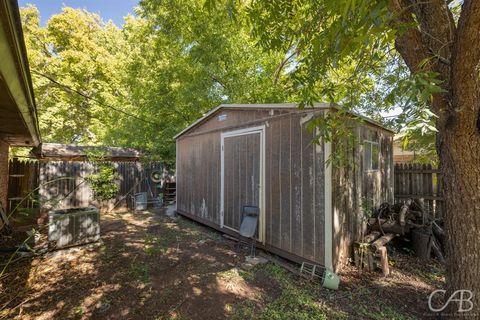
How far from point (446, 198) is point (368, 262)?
1919mm

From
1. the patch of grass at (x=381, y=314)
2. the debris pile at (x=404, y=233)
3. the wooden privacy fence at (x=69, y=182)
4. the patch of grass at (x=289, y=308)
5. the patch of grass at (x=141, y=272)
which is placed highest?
the wooden privacy fence at (x=69, y=182)

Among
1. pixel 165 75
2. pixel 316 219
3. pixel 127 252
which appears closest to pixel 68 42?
pixel 165 75

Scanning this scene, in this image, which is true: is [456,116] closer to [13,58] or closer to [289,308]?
[289,308]

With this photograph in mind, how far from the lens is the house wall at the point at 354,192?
346 cm

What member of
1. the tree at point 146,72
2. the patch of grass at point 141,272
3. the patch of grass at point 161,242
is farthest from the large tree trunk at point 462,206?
the patch of grass at point 161,242

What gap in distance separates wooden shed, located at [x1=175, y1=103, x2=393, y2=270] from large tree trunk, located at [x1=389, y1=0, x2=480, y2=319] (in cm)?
82

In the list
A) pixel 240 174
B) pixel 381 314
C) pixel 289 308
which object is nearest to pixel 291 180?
pixel 240 174

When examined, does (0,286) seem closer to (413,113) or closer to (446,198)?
(413,113)

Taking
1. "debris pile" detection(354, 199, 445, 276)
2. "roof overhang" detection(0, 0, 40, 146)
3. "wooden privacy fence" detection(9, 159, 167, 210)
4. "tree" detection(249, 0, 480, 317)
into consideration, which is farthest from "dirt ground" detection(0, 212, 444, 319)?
"wooden privacy fence" detection(9, 159, 167, 210)

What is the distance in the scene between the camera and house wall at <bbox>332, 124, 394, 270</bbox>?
3.46 m

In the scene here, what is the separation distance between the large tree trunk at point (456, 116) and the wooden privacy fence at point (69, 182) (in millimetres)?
6770

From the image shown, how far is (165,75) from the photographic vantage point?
1051 cm

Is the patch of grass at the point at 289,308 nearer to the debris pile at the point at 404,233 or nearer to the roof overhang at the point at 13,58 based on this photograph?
the debris pile at the point at 404,233

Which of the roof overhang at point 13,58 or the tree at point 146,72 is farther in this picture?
the tree at point 146,72
